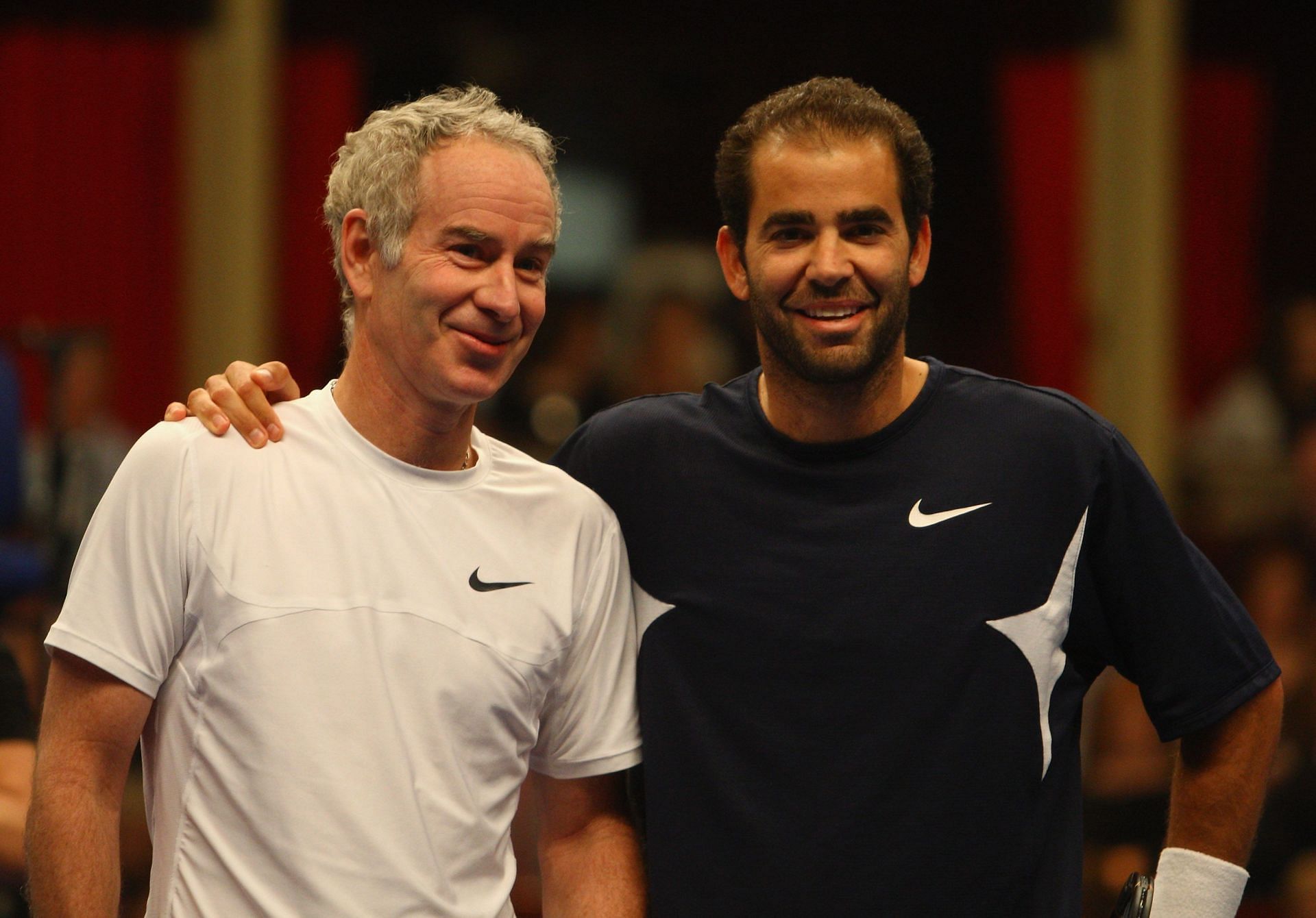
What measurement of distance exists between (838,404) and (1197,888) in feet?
2.73

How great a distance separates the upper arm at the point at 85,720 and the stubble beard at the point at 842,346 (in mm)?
975

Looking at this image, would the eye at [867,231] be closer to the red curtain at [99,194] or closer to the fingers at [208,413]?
the fingers at [208,413]

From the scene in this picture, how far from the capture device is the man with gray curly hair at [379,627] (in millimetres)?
1935

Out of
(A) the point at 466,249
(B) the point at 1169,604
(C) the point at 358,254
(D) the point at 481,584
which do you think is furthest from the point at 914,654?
(C) the point at 358,254

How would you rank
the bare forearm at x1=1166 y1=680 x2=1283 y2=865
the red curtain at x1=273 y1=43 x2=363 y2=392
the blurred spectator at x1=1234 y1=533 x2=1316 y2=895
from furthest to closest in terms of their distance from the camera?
the red curtain at x1=273 y1=43 x2=363 y2=392, the blurred spectator at x1=1234 y1=533 x2=1316 y2=895, the bare forearm at x1=1166 y1=680 x2=1283 y2=865

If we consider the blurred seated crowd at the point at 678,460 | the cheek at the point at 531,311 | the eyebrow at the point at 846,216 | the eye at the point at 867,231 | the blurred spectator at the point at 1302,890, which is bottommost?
Answer: the blurred spectator at the point at 1302,890

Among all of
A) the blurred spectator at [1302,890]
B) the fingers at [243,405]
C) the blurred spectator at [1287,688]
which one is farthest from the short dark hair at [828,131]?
the blurred spectator at [1302,890]

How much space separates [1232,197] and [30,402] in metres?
5.24

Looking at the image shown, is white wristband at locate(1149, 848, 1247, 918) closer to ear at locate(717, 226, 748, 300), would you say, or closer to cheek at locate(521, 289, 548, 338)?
ear at locate(717, 226, 748, 300)

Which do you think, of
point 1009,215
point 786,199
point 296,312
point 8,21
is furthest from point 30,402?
point 786,199

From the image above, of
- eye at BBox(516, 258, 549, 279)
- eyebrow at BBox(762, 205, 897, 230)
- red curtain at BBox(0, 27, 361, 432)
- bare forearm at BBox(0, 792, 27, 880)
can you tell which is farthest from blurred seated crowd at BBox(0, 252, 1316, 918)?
eyebrow at BBox(762, 205, 897, 230)

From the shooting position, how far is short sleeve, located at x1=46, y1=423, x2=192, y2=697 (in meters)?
1.92

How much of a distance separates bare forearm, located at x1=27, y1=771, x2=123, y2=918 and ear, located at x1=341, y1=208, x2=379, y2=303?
75 centimetres

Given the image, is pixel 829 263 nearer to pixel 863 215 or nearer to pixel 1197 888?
pixel 863 215
